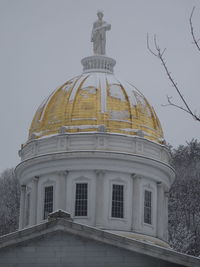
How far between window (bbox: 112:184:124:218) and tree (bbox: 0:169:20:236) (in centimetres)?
2999

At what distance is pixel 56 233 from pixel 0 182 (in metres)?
61.1

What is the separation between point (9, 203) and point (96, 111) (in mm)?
34517

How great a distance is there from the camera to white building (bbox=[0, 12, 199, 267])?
51.8 metres

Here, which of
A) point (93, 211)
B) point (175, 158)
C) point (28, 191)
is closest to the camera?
point (93, 211)

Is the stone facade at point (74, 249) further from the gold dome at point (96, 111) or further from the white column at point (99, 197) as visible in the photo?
the gold dome at point (96, 111)

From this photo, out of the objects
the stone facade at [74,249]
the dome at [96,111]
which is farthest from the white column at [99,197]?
the stone facade at [74,249]

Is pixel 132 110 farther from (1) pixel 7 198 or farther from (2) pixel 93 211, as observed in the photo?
(1) pixel 7 198

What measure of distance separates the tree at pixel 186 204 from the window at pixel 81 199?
21246mm

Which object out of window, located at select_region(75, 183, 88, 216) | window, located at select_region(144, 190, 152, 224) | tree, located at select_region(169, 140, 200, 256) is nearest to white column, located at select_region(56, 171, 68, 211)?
window, located at select_region(75, 183, 88, 216)

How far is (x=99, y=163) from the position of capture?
5200cm

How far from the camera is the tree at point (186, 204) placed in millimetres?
72562

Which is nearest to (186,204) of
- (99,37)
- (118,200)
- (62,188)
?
(99,37)

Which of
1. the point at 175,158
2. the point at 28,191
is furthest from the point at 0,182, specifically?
the point at 28,191

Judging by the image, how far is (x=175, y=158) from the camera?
83500 millimetres
